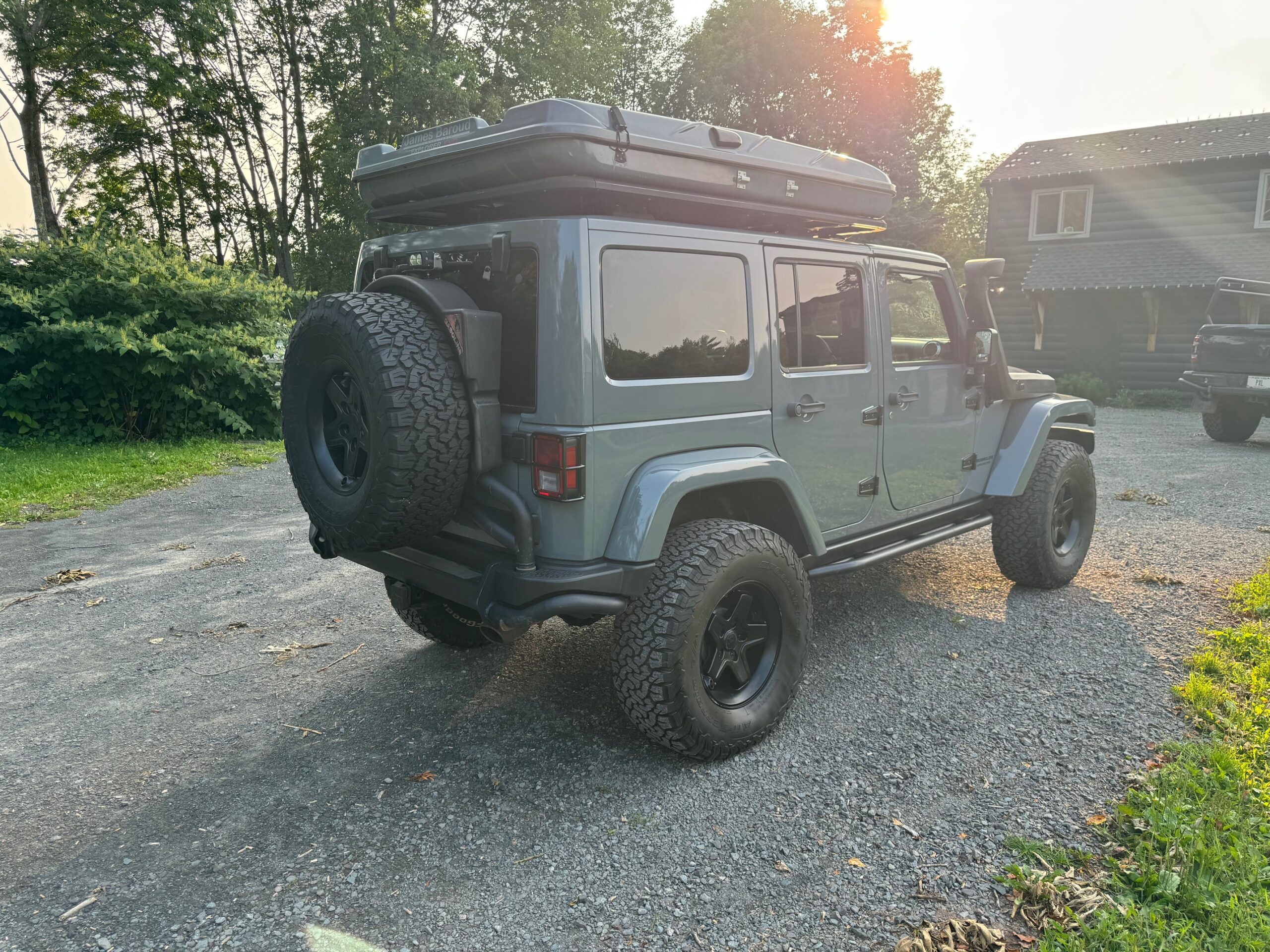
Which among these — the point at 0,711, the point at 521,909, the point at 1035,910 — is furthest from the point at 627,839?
the point at 0,711

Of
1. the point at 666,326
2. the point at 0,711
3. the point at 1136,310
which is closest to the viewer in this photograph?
the point at 666,326

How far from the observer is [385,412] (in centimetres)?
277

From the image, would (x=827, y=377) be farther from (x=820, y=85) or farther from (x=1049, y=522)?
(x=820, y=85)

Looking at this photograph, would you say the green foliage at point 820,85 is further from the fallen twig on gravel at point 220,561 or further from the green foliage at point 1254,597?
the fallen twig on gravel at point 220,561

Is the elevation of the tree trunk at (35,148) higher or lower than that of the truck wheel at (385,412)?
higher

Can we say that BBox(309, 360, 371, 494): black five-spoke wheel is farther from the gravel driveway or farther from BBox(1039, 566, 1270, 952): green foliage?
BBox(1039, 566, 1270, 952): green foliage

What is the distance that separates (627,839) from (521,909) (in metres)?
0.45

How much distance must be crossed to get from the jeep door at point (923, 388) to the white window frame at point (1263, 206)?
17.4 m

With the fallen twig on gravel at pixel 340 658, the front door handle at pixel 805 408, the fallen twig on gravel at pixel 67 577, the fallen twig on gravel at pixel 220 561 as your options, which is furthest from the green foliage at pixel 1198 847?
the fallen twig on gravel at pixel 67 577

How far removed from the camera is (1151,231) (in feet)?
60.5

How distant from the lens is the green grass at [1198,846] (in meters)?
2.22

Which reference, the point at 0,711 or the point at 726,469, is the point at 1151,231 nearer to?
the point at 726,469

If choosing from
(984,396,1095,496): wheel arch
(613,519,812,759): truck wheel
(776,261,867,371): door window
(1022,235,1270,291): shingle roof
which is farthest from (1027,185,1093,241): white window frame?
(613,519,812,759): truck wheel

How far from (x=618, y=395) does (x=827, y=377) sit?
1.24m
